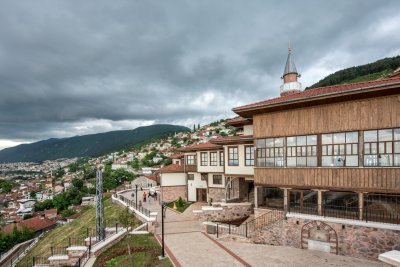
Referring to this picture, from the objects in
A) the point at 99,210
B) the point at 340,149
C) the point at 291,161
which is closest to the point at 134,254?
the point at 99,210

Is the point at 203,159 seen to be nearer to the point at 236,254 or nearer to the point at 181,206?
the point at 181,206

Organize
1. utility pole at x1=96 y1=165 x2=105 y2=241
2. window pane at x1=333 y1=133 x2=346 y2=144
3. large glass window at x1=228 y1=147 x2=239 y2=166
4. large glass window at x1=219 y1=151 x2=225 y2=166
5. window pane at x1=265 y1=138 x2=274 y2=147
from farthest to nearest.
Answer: large glass window at x1=219 y1=151 x2=225 y2=166, large glass window at x1=228 y1=147 x2=239 y2=166, utility pole at x1=96 y1=165 x2=105 y2=241, window pane at x1=265 y1=138 x2=274 y2=147, window pane at x1=333 y1=133 x2=346 y2=144

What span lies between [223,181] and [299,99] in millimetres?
13646

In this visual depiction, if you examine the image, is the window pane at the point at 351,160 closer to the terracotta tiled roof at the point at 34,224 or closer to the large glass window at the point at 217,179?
the large glass window at the point at 217,179

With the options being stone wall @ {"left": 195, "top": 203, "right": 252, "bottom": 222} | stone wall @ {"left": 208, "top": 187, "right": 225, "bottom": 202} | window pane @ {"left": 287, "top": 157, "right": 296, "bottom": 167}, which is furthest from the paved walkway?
stone wall @ {"left": 208, "top": 187, "right": 225, "bottom": 202}

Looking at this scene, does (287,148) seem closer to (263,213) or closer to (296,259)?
(263,213)

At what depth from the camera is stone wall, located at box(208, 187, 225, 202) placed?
2541 cm

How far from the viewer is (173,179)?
1185 inches

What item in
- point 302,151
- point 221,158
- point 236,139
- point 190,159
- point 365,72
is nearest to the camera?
point 302,151

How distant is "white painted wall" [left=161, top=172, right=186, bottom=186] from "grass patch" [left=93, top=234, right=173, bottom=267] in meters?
12.6

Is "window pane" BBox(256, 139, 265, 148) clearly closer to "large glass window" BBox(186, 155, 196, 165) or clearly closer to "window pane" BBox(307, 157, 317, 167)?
"window pane" BBox(307, 157, 317, 167)

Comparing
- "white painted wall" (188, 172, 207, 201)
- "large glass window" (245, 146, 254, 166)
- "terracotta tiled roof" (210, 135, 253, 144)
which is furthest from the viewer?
"white painted wall" (188, 172, 207, 201)

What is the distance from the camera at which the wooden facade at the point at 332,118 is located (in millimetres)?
12130

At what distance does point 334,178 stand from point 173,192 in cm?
2010
